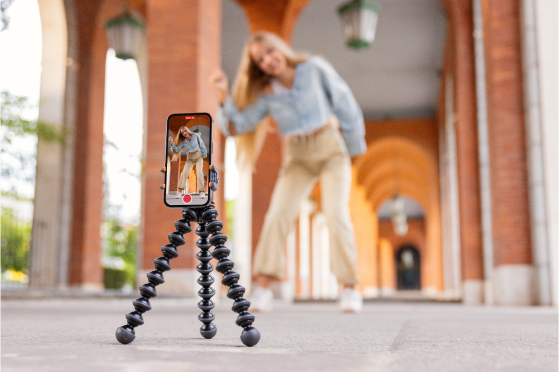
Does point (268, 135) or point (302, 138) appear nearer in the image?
point (302, 138)

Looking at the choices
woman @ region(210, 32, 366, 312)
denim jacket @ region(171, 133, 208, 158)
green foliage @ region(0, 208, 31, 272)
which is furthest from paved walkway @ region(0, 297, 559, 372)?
green foliage @ region(0, 208, 31, 272)

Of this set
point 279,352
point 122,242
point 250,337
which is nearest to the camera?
point 279,352

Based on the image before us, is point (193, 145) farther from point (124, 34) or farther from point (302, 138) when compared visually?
point (124, 34)

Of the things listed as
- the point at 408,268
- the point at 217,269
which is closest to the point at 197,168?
the point at 217,269

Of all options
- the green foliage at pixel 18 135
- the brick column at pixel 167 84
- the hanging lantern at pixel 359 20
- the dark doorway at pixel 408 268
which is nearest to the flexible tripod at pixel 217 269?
the brick column at pixel 167 84

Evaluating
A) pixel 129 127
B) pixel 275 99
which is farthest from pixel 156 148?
pixel 129 127

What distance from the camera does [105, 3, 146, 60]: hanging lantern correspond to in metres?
7.86

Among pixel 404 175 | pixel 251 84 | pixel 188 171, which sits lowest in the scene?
pixel 188 171

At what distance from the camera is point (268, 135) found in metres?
12.1

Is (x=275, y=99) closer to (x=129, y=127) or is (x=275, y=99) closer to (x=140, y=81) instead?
(x=140, y=81)

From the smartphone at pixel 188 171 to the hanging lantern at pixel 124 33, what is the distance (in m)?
6.79

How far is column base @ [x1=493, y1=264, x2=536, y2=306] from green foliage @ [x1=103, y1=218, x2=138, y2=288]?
1510 centimetres

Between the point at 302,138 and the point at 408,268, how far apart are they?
2098 inches

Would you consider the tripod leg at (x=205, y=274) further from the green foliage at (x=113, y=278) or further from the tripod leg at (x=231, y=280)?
the green foliage at (x=113, y=278)
